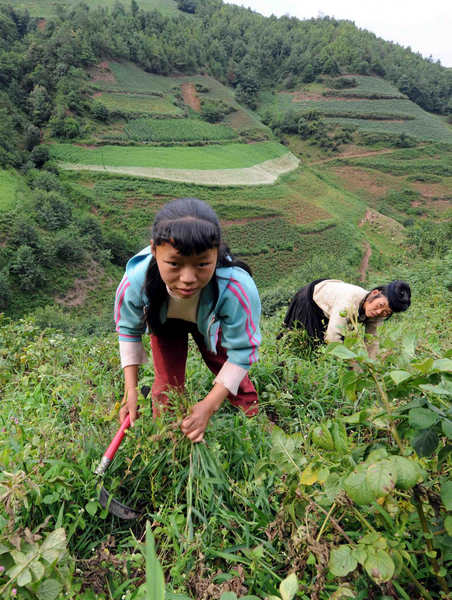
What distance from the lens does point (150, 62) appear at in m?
57.2

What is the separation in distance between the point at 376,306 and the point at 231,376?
1.55 metres

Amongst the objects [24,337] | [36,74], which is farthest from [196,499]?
[36,74]

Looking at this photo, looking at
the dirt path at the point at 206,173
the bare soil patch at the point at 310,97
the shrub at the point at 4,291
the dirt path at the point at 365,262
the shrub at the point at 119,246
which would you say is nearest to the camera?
the shrub at the point at 4,291

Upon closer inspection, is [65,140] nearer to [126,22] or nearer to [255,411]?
[126,22]

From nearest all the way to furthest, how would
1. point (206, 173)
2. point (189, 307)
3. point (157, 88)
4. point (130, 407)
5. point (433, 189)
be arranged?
1. point (130, 407)
2. point (189, 307)
3. point (206, 173)
4. point (433, 189)
5. point (157, 88)

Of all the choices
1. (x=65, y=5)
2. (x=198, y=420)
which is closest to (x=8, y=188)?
(x=198, y=420)

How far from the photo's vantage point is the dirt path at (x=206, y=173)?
3678 cm

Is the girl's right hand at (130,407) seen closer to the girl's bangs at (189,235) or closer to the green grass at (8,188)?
the girl's bangs at (189,235)

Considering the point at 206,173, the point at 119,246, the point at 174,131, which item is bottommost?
the point at 119,246

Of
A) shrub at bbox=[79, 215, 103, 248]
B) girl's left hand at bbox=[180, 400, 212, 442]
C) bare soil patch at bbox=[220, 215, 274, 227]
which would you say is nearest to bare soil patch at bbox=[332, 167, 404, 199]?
bare soil patch at bbox=[220, 215, 274, 227]

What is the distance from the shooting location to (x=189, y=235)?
1.28 meters

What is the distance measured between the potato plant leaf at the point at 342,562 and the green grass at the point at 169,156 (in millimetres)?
41368

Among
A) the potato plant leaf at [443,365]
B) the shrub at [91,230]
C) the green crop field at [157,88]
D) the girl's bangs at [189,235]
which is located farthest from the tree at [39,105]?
the potato plant leaf at [443,365]

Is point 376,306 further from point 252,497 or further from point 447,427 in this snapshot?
point 447,427
